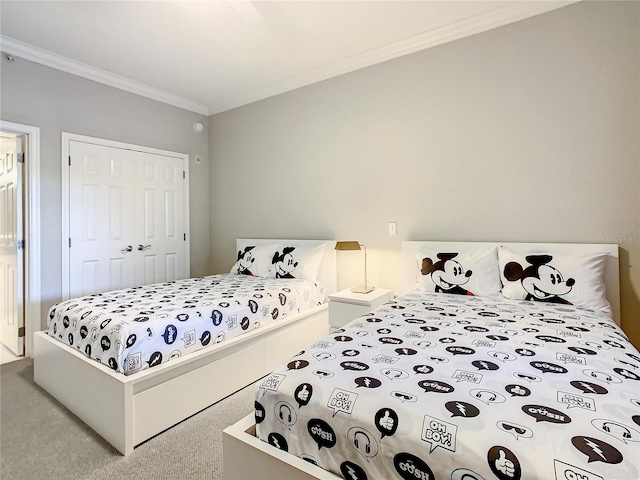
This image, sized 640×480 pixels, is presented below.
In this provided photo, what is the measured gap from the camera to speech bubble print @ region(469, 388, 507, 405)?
915 millimetres

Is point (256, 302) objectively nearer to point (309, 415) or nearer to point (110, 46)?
point (309, 415)

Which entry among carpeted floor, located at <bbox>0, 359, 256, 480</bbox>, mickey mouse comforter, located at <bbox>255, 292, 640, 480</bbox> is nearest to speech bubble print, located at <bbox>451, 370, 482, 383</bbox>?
mickey mouse comforter, located at <bbox>255, 292, 640, 480</bbox>

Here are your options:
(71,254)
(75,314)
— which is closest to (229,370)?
(75,314)

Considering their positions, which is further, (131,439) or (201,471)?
(131,439)

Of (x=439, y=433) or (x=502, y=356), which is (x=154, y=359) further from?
(x=502, y=356)

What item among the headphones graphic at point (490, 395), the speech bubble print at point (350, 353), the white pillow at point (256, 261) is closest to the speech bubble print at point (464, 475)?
the headphones graphic at point (490, 395)

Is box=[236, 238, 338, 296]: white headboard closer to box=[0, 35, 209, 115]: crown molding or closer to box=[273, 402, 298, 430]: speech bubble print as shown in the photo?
box=[273, 402, 298, 430]: speech bubble print

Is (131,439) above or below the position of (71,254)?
below

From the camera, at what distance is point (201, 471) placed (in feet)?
5.03

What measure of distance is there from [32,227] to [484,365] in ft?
11.6

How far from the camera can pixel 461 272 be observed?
228 centimetres

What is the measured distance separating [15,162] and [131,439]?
2.72 meters

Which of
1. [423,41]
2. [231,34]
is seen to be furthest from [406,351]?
[231,34]

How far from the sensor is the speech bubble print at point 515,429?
2.53 ft
